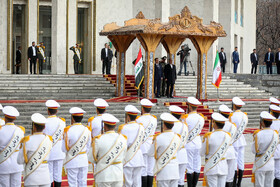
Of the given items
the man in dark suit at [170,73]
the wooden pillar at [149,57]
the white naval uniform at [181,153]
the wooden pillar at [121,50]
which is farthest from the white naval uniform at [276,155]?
the wooden pillar at [121,50]

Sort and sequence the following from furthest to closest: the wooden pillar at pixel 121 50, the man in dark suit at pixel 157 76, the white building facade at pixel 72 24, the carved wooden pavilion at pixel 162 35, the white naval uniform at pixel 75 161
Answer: the white building facade at pixel 72 24, the wooden pillar at pixel 121 50, the man in dark suit at pixel 157 76, the carved wooden pavilion at pixel 162 35, the white naval uniform at pixel 75 161

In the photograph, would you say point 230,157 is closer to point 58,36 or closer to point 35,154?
point 35,154

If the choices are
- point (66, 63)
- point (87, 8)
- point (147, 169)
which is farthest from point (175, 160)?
point (87, 8)

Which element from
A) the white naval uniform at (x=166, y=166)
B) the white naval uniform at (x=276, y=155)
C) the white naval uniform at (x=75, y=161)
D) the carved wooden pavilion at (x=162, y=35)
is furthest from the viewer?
the carved wooden pavilion at (x=162, y=35)

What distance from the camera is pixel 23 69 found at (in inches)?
1307

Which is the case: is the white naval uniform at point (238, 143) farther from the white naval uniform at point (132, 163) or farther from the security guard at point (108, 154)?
the security guard at point (108, 154)

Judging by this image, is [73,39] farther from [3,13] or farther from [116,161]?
[116,161]

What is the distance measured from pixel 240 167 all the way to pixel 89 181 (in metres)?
3.36

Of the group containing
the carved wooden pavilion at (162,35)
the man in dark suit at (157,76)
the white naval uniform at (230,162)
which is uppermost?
the carved wooden pavilion at (162,35)

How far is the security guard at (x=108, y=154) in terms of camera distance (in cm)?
847

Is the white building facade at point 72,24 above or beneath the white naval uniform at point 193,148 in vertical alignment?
above

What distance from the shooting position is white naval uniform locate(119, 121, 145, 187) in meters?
9.55

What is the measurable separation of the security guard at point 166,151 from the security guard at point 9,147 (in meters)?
2.28

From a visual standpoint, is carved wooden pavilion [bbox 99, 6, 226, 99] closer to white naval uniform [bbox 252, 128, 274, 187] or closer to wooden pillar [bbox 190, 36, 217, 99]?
wooden pillar [bbox 190, 36, 217, 99]
